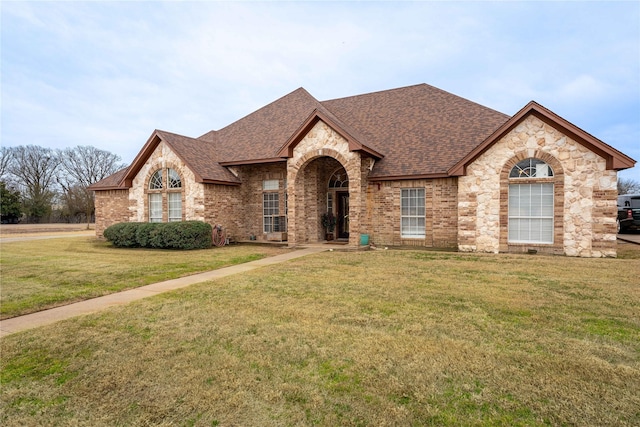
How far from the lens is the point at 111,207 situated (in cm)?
2064

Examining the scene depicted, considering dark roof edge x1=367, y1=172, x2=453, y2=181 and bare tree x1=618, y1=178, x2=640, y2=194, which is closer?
dark roof edge x1=367, y1=172, x2=453, y2=181

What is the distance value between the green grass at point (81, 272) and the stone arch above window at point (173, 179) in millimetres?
4241

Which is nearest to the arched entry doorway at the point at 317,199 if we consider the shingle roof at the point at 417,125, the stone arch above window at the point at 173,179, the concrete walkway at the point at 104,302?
the shingle roof at the point at 417,125

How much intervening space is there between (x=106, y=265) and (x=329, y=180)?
34.6 feet

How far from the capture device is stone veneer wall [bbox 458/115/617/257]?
1168 centimetres

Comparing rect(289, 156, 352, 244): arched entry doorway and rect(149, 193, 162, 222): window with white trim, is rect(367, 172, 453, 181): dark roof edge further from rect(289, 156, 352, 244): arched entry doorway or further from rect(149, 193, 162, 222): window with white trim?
rect(149, 193, 162, 222): window with white trim

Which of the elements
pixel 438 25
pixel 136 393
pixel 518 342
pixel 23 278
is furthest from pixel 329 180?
pixel 136 393

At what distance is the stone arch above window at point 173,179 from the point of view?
58.1ft

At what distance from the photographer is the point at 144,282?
859 centimetres

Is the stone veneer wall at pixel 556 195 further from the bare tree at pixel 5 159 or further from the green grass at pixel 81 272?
the bare tree at pixel 5 159

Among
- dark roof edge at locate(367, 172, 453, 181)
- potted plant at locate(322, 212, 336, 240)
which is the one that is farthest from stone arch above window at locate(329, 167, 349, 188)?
dark roof edge at locate(367, 172, 453, 181)

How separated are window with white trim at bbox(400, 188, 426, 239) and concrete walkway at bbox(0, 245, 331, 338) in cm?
719

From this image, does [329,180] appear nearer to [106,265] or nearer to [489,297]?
[106,265]

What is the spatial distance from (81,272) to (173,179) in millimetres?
8742
